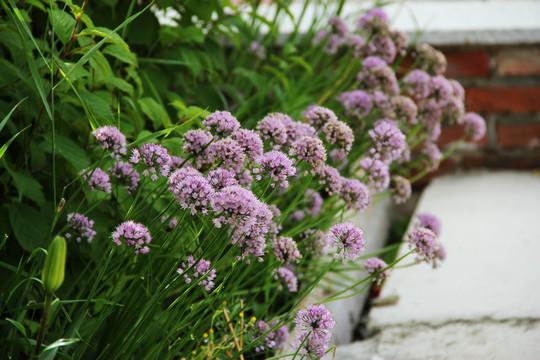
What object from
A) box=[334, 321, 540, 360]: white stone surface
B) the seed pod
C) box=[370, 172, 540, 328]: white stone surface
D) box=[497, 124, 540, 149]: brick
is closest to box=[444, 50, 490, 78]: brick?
box=[497, 124, 540, 149]: brick

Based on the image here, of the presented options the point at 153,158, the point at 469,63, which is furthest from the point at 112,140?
the point at 469,63

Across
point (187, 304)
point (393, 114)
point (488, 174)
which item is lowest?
point (187, 304)

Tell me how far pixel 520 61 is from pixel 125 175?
1805 millimetres

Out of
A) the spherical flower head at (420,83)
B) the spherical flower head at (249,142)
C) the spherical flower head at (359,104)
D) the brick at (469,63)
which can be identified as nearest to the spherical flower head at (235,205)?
the spherical flower head at (249,142)

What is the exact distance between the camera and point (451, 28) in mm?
2396

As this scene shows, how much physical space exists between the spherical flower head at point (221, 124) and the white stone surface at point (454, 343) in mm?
613

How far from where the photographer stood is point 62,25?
1086 millimetres

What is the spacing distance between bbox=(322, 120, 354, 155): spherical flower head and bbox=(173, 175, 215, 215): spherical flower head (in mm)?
341

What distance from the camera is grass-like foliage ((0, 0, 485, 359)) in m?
0.95

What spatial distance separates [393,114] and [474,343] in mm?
572

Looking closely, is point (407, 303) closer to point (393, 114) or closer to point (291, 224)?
point (291, 224)

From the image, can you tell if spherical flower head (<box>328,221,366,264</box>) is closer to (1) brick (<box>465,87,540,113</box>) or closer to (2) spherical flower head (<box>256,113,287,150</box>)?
(2) spherical flower head (<box>256,113,287,150</box>)

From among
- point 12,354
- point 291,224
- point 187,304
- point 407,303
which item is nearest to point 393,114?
point 291,224

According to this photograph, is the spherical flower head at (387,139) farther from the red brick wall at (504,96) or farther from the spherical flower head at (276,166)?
the red brick wall at (504,96)
